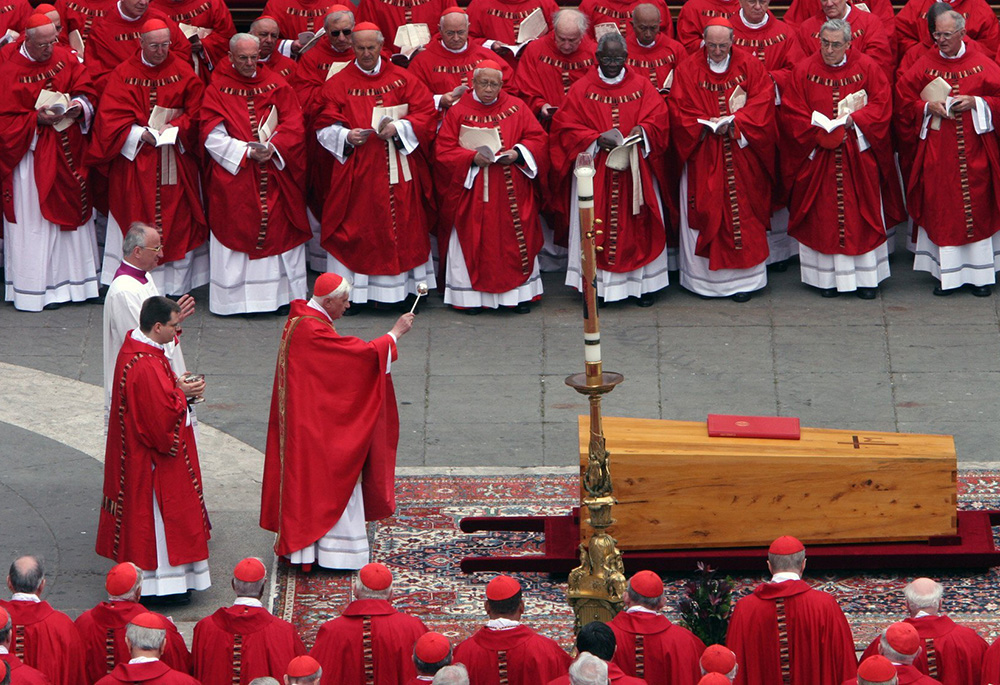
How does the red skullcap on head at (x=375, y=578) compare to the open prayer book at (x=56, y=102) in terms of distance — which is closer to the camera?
the red skullcap on head at (x=375, y=578)

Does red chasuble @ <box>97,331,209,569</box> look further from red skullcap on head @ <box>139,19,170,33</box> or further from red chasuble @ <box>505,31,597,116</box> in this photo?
red chasuble @ <box>505,31,597,116</box>

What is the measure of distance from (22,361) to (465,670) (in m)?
7.04

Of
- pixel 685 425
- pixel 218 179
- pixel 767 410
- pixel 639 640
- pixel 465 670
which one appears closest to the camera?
pixel 465 670

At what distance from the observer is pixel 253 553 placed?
1227cm

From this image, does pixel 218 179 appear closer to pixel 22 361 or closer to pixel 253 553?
pixel 22 361

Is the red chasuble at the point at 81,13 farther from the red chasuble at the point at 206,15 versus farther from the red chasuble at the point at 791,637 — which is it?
the red chasuble at the point at 791,637

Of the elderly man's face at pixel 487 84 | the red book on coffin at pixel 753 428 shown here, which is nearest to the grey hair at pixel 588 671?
the red book on coffin at pixel 753 428

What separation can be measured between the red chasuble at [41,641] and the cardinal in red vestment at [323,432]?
2.15 metres

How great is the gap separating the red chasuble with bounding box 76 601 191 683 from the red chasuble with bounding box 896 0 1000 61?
8.61 m

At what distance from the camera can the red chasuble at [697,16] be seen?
1639cm

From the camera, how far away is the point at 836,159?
1552cm

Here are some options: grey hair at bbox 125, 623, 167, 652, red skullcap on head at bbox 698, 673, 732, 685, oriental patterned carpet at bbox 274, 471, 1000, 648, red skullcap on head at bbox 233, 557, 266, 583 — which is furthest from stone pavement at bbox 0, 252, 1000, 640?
red skullcap on head at bbox 698, 673, 732, 685

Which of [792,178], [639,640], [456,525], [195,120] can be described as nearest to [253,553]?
[456,525]

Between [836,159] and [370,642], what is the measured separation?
22.9 feet
